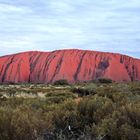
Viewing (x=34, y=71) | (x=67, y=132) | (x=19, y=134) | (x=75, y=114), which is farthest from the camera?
(x=34, y=71)

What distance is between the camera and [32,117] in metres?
7.80

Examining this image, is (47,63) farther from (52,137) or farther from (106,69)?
(52,137)

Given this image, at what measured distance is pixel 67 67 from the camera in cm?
9556

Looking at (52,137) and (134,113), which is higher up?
(134,113)

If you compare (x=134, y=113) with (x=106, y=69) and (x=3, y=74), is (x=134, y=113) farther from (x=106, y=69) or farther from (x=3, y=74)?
(x=3, y=74)

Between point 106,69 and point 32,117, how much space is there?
8496 centimetres

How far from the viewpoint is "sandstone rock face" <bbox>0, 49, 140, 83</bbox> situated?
92.8 metres

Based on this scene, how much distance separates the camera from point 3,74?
9888 cm

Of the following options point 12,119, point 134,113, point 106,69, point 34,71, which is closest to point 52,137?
point 12,119

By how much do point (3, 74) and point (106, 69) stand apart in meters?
26.0

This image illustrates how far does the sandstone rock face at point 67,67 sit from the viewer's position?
92.8m

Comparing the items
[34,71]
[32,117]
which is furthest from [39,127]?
[34,71]

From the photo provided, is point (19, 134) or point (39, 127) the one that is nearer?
point (19, 134)

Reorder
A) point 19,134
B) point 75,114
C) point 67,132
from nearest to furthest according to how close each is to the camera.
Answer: point 19,134, point 67,132, point 75,114
